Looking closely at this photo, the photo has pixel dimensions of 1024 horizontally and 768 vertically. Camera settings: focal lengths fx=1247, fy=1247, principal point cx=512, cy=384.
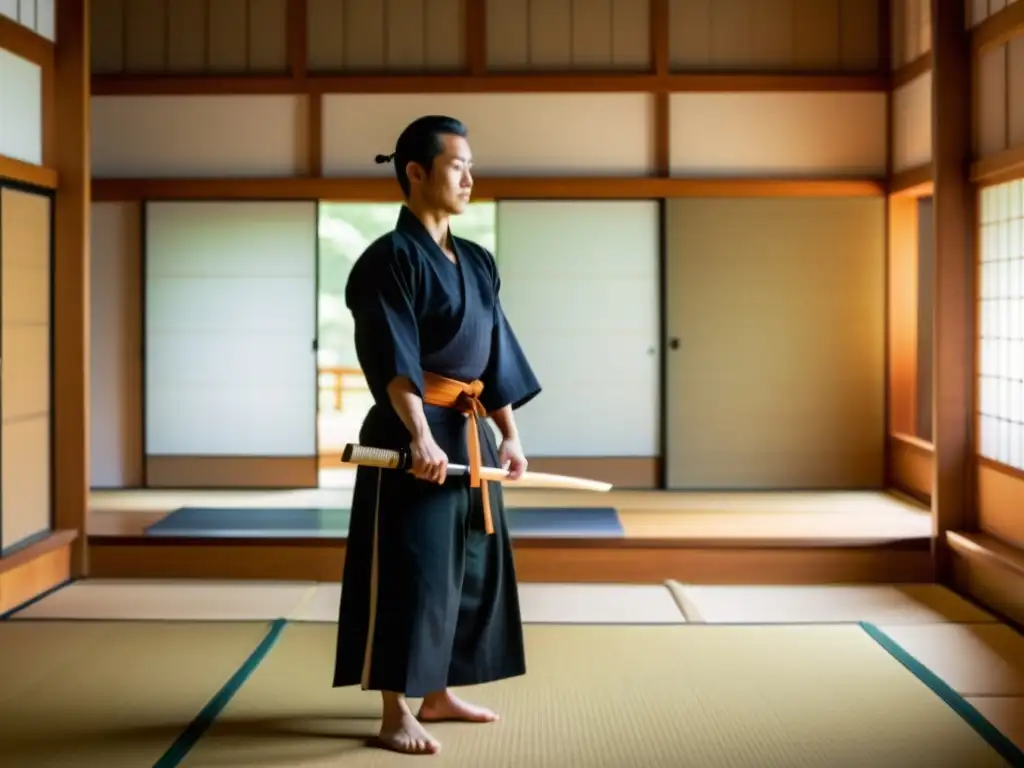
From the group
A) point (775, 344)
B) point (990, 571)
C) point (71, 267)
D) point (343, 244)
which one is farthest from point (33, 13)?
point (343, 244)

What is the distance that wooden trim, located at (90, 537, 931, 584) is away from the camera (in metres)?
5.10

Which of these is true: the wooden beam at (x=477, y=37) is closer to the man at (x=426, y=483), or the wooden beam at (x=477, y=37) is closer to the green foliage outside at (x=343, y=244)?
the man at (x=426, y=483)

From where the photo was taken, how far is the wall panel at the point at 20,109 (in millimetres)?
4621

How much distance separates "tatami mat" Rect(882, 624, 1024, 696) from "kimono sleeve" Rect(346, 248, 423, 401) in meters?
1.85

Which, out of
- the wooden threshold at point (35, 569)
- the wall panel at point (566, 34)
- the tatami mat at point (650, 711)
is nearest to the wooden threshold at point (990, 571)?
the tatami mat at point (650, 711)

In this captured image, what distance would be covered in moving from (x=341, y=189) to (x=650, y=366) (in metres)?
1.98

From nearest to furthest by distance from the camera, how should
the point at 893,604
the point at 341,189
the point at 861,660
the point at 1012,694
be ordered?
the point at 1012,694, the point at 861,660, the point at 893,604, the point at 341,189

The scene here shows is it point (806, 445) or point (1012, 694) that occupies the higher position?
point (806, 445)

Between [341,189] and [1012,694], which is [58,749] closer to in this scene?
[1012,694]

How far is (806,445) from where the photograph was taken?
6.95 metres

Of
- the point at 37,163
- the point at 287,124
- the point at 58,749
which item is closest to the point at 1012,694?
the point at 58,749

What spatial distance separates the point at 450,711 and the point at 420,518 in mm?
556

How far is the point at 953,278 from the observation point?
Result: 500 cm

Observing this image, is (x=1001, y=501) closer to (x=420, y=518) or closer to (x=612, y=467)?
(x=612, y=467)
